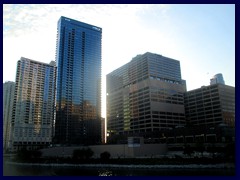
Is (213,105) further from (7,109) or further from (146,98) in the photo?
(7,109)

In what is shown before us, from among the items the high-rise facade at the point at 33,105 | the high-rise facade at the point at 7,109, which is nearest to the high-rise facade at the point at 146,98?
the high-rise facade at the point at 33,105

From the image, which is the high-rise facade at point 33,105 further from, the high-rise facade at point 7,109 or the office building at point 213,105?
the office building at point 213,105

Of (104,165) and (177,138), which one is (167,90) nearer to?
(177,138)

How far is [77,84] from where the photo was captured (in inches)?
4392

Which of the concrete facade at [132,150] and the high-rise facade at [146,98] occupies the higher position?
the high-rise facade at [146,98]

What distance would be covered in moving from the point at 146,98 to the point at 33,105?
137 ft

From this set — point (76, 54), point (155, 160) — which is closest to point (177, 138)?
point (155, 160)

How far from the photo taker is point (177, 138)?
6944 centimetres

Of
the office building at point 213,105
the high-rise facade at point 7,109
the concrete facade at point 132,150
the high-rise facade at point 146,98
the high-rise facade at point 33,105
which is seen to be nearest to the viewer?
the concrete facade at point 132,150

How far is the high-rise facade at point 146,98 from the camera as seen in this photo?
3584 inches

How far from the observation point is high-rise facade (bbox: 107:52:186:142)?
299 ft

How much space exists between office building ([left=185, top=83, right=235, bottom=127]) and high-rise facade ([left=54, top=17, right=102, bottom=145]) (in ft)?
140

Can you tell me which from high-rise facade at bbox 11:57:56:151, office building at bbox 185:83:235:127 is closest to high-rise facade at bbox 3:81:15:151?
high-rise facade at bbox 11:57:56:151

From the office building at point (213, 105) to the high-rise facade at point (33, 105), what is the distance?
54.7m
